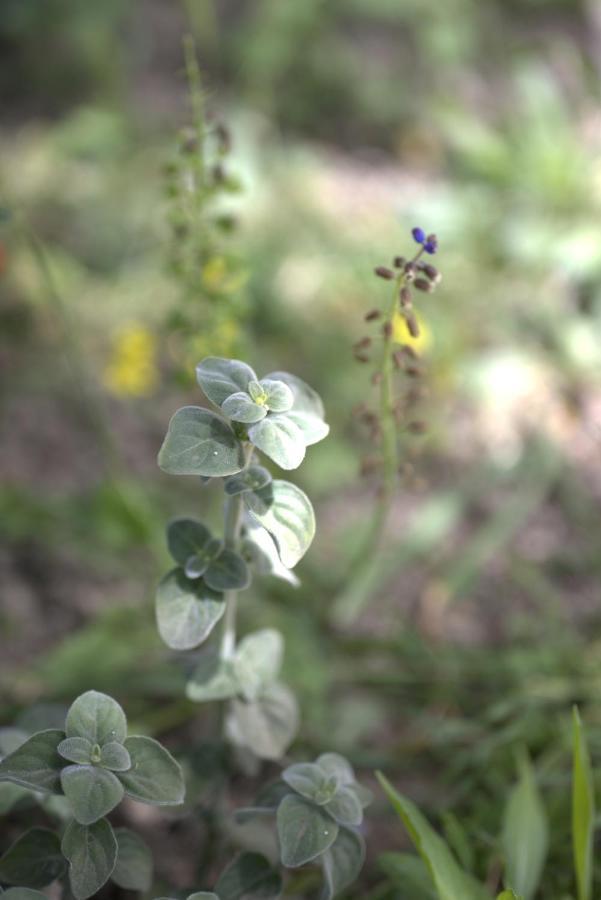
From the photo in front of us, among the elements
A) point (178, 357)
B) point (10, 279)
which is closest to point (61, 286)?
point (10, 279)

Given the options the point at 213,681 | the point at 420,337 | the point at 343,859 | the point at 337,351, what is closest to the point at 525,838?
the point at 343,859

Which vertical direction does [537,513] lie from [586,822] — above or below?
above

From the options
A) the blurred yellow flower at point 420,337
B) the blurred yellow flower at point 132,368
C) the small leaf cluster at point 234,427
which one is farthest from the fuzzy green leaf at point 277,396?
the blurred yellow flower at point 132,368

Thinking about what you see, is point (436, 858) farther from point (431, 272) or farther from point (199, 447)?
point (431, 272)

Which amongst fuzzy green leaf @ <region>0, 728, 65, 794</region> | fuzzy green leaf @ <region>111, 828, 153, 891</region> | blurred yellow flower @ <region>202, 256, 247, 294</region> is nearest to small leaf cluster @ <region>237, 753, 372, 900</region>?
fuzzy green leaf @ <region>111, 828, 153, 891</region>

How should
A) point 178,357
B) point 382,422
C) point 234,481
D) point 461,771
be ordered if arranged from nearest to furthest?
point 234,481 → point 382,422 → point 461,771 → point 178,357

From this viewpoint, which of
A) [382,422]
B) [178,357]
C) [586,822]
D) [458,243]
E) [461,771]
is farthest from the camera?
[458,243]

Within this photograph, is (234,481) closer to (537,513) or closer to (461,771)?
(461,771)

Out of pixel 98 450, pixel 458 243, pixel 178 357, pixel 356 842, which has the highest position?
pixel 458 243
